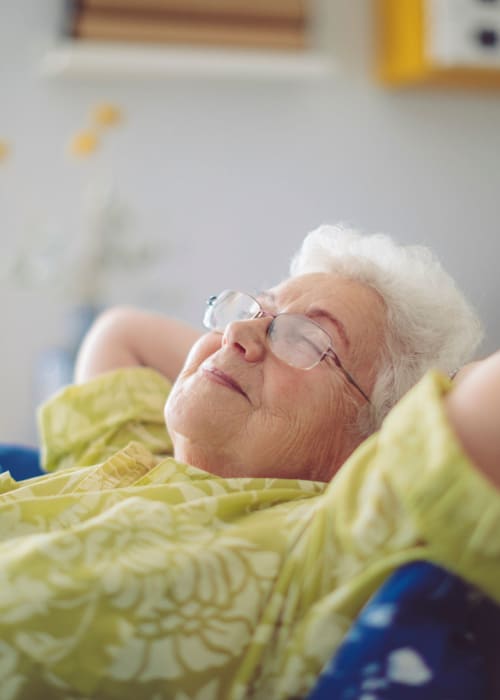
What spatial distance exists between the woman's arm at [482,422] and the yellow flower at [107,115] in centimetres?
242

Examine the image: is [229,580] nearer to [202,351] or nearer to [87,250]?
[202,351]

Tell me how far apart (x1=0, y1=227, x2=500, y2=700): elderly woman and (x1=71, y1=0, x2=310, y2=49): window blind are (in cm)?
198

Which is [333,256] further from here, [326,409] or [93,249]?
[93,249]

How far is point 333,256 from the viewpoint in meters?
1.44

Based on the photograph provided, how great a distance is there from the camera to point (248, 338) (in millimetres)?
1271

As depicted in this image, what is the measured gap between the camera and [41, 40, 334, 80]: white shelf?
304 cm

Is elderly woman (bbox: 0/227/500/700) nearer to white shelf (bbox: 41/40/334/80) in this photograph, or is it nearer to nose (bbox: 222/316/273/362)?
nose (bbox: 222/316/273/362)

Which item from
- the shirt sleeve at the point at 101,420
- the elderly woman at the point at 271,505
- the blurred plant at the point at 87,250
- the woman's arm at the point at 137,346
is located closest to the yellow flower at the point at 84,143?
the blurred plant at the point at 87,250

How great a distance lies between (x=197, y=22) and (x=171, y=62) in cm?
21

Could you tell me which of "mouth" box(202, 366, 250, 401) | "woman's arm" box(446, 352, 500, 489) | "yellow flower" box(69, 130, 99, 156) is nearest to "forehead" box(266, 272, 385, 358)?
"mouth" box(202, 366, 250, 401)

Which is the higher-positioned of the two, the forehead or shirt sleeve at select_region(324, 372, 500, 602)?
the forehead

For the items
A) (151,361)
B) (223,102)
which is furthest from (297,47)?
(151,361)

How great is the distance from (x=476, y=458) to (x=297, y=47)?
2.80 m

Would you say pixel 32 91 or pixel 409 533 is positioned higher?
pixel 32 91
